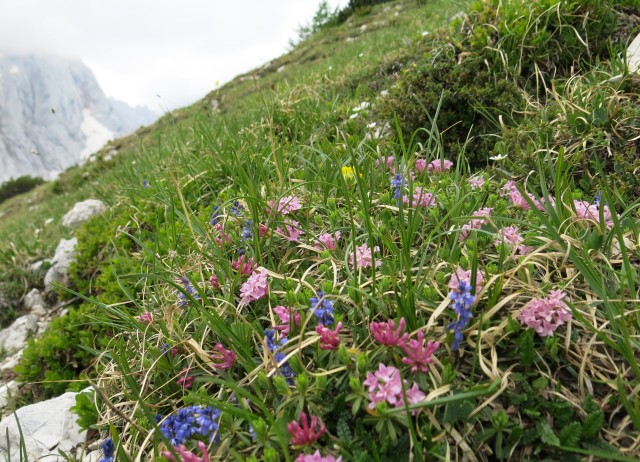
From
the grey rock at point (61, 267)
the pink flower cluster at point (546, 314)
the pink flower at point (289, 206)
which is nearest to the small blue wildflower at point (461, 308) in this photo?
the pink flower cluster at point (546, 314)

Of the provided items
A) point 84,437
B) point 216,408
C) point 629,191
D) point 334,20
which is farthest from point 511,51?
point 334,20

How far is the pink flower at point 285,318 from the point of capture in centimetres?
175

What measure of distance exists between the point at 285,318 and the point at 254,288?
29 centimetres

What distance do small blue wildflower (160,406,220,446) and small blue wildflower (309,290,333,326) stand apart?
0.52 m

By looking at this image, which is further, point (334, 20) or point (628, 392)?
point (334, 20)

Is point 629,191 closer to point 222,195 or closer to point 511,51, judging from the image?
point 511,51

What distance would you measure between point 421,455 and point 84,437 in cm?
190

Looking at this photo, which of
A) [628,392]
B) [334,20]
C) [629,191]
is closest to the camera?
[628,392]

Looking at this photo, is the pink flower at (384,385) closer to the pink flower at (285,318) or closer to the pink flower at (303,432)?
the pink flower at (303,432)

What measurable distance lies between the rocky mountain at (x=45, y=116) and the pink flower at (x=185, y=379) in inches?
3619

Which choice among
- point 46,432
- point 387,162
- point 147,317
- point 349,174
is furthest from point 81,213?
point 387,162

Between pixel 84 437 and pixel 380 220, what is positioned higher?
→ pixel 380 220

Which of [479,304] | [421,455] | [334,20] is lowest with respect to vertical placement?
[421,455]

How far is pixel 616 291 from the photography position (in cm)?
160
